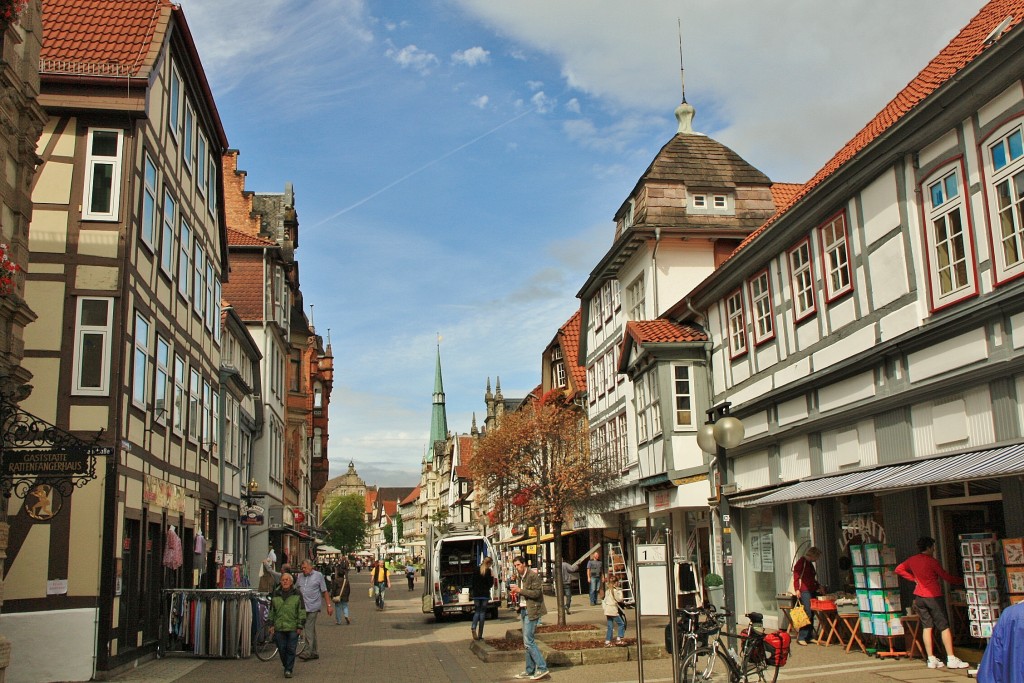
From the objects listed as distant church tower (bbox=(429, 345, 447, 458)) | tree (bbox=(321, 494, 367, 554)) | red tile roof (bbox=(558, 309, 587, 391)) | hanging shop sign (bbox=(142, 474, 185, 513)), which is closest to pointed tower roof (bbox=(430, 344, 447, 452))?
Result: distant church tower (bbox=(429, 345, 447, 458))

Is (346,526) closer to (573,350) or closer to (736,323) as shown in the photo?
(573,350)

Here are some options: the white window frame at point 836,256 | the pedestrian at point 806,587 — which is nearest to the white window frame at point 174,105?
the white window frame at point 836,256

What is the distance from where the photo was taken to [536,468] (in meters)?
27.4

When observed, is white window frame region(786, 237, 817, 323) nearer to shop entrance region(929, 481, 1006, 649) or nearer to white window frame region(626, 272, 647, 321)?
shop entrance region(929, 481, 1006, 649)

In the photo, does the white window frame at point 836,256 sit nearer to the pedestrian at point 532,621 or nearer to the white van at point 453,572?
the pedestrian at point 532,621

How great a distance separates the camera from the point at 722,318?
23.2 meters

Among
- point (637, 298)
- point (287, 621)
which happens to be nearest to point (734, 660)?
point (287, 621)

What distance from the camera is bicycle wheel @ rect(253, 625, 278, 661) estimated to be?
19.1m

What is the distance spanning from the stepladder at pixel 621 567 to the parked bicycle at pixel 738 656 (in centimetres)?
1994

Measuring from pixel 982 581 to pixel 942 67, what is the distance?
812 cm

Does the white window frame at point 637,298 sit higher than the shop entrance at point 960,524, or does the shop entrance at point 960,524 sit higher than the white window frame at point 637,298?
the white window frame at point 637,298

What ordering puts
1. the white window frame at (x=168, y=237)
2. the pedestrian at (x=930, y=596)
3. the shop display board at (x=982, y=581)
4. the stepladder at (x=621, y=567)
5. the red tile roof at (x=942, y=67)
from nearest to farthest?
the shop display board at (x=982, y=581)
the pedestrian at (x=930, y=596)
the red tile roof at (x=942, y=67)
the white window frame at (x=168, y=237)
the stepladder at (x=621, y=567)

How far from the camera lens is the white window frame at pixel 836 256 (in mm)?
16625

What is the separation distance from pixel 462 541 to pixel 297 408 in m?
19.9
